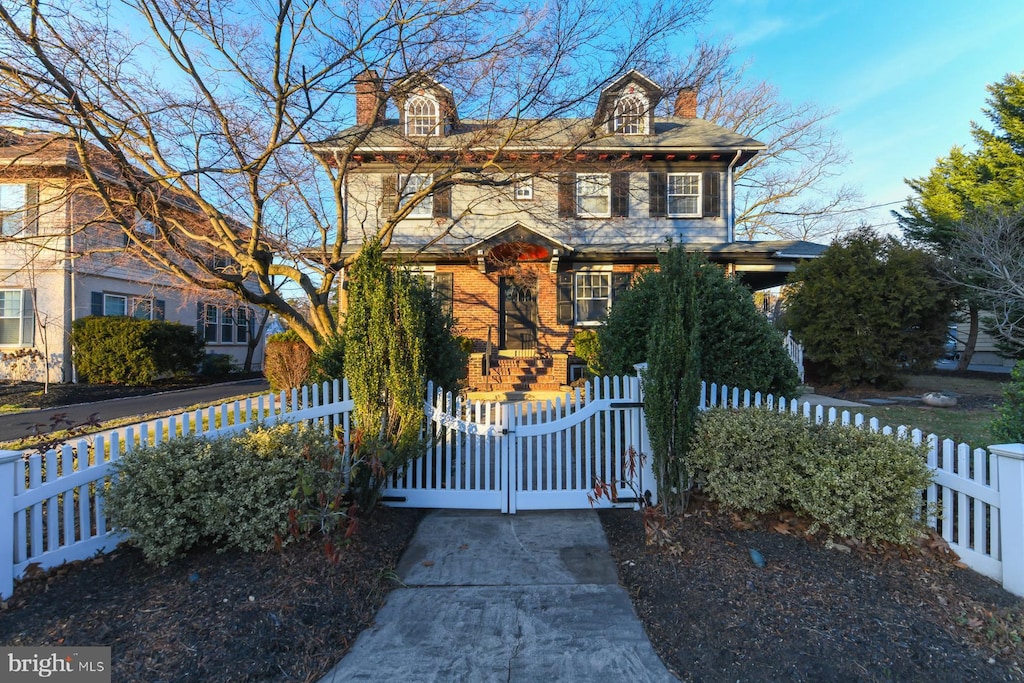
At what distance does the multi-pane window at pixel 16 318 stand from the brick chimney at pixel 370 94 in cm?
1295

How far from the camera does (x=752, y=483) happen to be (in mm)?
3730

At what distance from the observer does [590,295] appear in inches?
547

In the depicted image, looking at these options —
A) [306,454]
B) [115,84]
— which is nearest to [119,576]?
[306,454]

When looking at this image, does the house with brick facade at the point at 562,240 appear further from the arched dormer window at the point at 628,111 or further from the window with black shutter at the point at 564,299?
the arched dormer window at the point at 628,111

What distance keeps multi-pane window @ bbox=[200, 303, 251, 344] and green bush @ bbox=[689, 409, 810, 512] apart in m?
19.6

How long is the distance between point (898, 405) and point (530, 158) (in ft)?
28.6

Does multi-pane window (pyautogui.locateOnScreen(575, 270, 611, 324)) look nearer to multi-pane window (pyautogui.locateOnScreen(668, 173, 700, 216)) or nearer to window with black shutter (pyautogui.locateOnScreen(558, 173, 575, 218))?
window with black shutter (pyautogui.locateOnScreen(558, 173, 575, 218))

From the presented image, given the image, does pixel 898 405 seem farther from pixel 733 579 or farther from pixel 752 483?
pixel 733 579

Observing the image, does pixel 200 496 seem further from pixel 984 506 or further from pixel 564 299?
pixel 564 299

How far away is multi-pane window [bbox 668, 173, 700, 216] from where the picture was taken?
14.0 m

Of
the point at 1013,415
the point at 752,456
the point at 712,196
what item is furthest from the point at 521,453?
the point at 712,196

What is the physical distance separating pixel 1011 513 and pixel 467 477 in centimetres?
401

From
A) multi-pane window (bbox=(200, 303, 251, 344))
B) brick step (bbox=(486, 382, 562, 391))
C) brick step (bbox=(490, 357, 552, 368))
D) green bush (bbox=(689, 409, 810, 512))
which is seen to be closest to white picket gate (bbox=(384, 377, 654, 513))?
green bush (bbox=(689, 409, 810, 512))

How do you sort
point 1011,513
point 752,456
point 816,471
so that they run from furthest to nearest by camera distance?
point 752,456 → point 816,471 → point 1011,513
